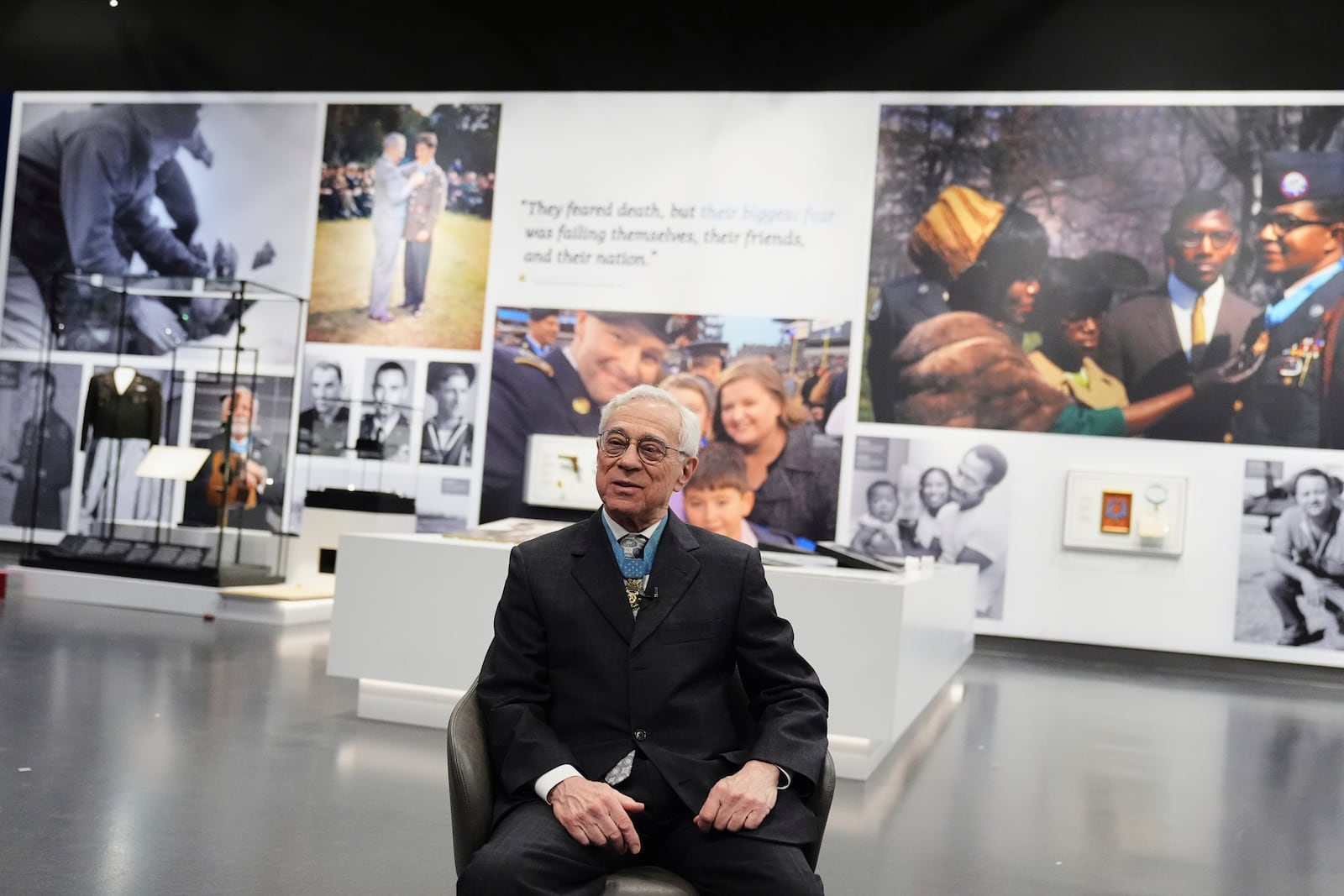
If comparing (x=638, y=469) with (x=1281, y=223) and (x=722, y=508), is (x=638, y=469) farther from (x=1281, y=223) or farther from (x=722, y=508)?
(x=1281, y=223)

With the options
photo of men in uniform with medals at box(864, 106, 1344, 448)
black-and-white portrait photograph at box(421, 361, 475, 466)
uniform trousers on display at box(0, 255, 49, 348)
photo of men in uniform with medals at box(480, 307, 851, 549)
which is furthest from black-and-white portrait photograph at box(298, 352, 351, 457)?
photo of men in uniform with medals at box(864, 106, 1344, 448)

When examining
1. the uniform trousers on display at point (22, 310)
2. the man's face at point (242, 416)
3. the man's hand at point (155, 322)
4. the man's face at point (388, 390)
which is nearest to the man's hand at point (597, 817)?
the man's face at point (242, 416)

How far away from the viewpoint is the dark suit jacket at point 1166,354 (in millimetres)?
11617

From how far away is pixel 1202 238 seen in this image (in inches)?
463

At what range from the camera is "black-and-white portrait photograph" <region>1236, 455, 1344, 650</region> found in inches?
447

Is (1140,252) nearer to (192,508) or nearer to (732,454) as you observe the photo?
(732,454)

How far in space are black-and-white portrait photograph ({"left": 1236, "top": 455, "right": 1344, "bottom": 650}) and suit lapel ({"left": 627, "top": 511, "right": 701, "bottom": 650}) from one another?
10.1 m

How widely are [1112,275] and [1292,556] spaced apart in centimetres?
295

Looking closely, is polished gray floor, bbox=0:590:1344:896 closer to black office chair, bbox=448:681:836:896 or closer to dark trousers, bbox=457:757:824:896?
black office chair, bbox=448:681:836:896

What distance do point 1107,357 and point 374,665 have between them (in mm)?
7970

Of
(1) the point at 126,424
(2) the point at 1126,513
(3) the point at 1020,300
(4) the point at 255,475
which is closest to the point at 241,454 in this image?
(4) the point at 255,475

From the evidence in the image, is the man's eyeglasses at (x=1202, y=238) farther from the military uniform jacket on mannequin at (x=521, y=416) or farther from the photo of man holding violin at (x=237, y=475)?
the photo of man holding violin at (x=237, y=475)

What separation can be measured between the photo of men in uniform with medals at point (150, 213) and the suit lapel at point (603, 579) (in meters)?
Answer: 11.5

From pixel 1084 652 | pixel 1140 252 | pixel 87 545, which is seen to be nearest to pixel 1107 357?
pixel 1140 252
